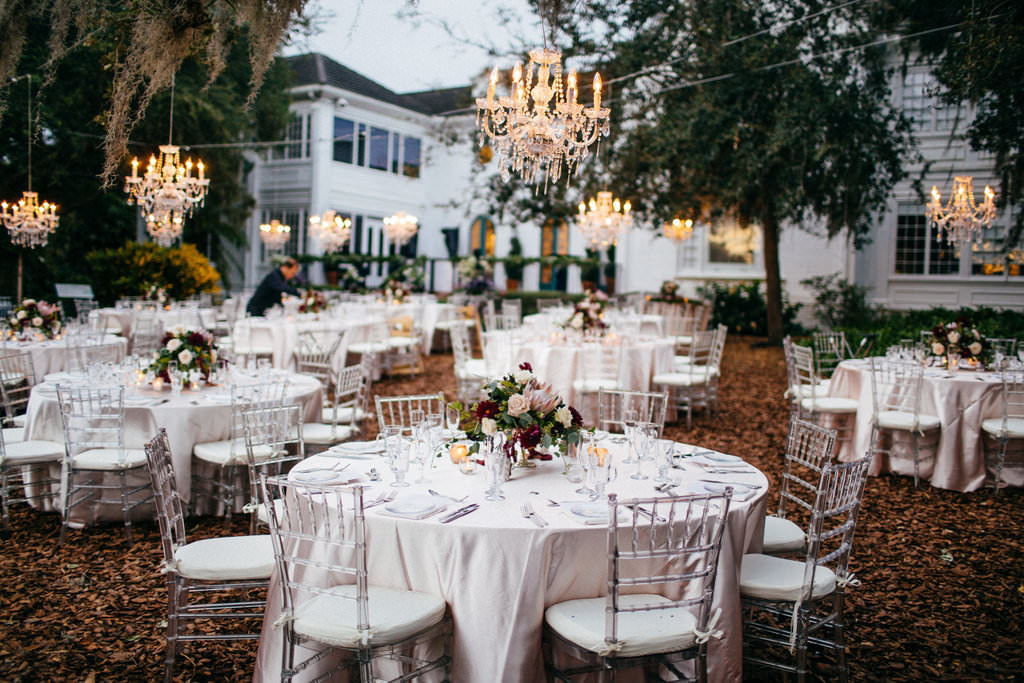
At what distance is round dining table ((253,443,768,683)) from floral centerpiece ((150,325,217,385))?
10.6 feet

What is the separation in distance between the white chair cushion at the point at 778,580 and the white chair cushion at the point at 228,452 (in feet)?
10.9

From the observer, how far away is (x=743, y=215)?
49.5ft

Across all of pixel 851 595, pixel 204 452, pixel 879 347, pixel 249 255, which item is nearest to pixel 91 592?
pixel 204 452

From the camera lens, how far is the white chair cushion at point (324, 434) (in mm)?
5871

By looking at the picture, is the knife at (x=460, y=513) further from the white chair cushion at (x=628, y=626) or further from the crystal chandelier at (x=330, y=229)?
the crystal chandelier at (x=330, y=229)

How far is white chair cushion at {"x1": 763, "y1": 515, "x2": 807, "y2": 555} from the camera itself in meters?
3.77

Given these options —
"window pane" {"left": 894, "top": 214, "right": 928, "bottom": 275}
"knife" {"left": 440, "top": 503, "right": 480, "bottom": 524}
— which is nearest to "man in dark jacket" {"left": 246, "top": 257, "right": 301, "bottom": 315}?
"knife" {"left": 440, "top": 503, "right": 480, "bottom": 524}

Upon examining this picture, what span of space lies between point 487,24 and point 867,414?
34.4 ft

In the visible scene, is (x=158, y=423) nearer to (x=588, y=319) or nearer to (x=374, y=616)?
(x=374, y=616)

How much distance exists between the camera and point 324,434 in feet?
19.5

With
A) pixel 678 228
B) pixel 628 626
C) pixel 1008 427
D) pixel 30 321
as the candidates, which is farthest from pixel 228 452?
pixel 678 228

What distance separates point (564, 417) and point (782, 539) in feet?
4.08

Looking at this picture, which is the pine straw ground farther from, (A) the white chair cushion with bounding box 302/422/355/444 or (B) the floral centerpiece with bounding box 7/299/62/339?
(B) the floral centerpiece with bounding box 7/299/62/339

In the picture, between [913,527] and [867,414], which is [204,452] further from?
[867,414]
